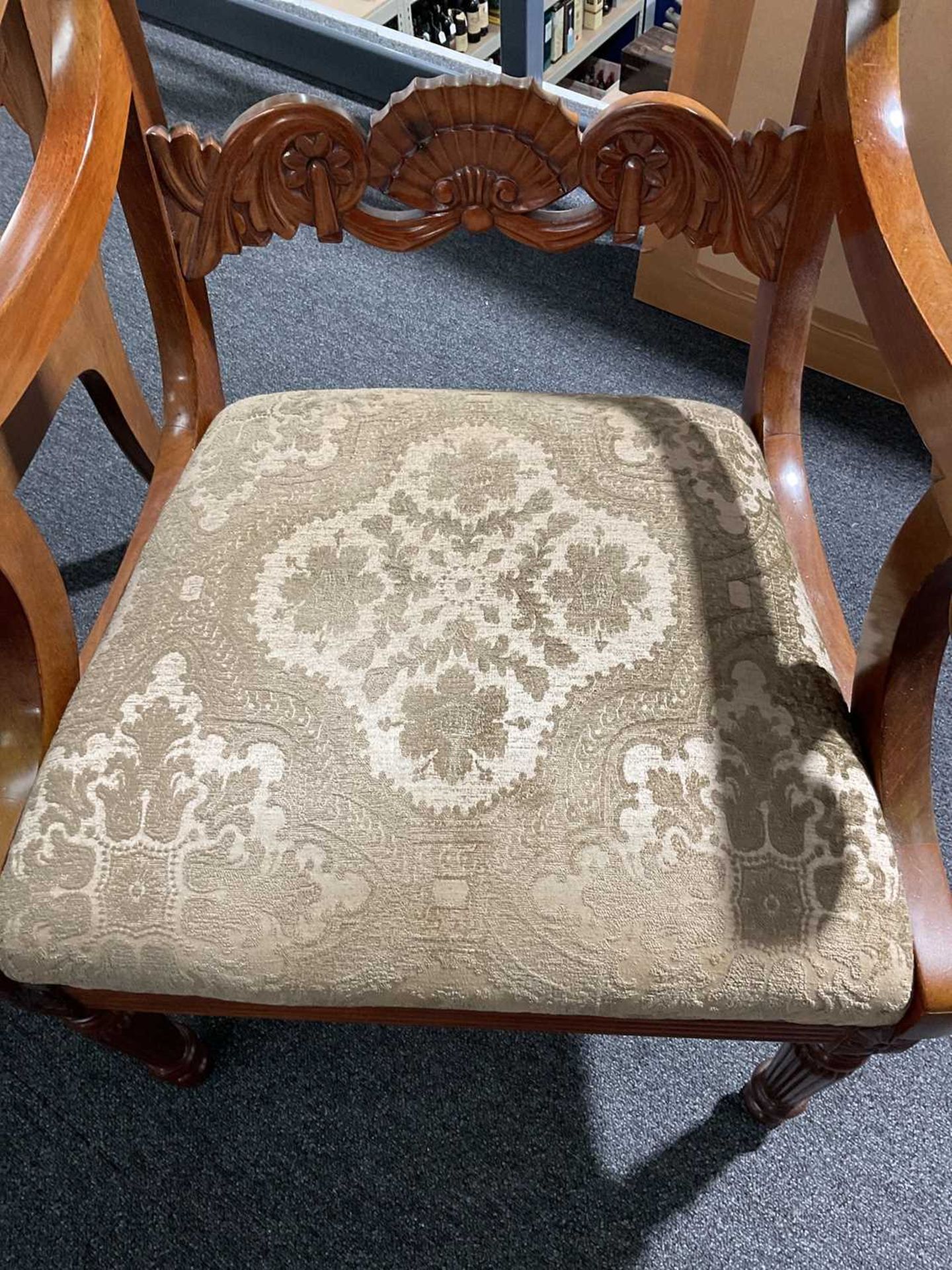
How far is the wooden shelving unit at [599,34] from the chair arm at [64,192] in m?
1.57

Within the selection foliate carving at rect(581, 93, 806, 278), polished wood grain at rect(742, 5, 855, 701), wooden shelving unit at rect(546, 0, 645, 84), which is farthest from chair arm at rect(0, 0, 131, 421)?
wooden shelving unit at rect(546, 0, 645, 84)

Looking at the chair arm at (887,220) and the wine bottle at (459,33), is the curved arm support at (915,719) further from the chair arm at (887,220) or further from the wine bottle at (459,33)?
the wine bottle at (459,33)

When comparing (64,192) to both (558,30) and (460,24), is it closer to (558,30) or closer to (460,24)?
(558,30)

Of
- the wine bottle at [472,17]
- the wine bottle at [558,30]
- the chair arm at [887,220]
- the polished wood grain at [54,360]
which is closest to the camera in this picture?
the chair arm at [887,220]

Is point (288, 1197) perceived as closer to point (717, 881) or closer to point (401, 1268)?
point (401, 1268)

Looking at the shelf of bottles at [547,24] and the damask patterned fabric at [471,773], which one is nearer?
the damask patterned fabric at [471,773]

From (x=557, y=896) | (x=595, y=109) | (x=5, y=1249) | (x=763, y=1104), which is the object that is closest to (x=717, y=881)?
(x=557, y=896)

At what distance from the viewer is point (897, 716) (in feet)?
1.79

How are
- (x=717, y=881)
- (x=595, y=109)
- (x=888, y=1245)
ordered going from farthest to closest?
(x=595, y=109) < (x=888, y=1245) < (x=717, y=881)

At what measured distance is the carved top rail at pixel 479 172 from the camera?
0.61m

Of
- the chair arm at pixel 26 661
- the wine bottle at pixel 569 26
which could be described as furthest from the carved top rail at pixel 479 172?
the wine bottle at pixel 569 26

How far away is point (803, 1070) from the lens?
2.33ft

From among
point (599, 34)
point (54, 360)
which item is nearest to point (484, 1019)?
point (54, 360)

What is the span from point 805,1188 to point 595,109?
4.63ft
